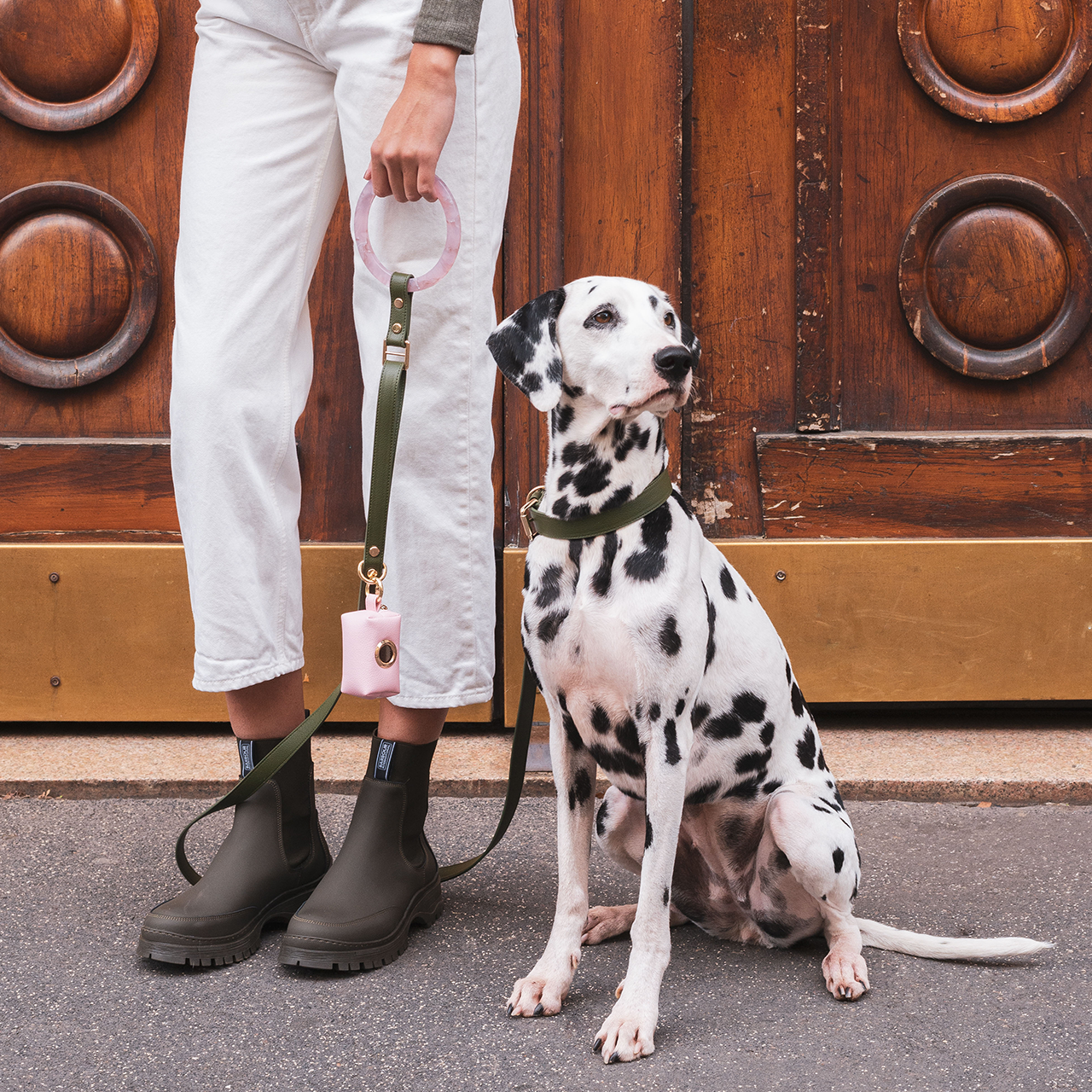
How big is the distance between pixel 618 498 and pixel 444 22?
0.81 m

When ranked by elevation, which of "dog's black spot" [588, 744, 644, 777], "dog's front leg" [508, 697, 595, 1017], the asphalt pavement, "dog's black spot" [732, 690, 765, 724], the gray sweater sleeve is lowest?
the asphalt pavement

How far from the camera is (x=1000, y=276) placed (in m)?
2.98

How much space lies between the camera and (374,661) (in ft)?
5.68

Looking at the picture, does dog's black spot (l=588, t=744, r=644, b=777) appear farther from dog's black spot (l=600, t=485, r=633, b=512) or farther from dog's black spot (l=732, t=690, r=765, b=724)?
dog's black spot (l=600, t=485, r=633, b=512)

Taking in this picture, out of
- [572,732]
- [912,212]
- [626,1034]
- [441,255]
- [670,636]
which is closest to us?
[626,1034]

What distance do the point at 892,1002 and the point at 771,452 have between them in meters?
1.65

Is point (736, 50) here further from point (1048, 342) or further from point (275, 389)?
point (275, 389)

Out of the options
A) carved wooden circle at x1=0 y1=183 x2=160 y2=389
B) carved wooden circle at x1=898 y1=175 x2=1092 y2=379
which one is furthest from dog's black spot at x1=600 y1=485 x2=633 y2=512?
carved wooden circle at x1=0 y1=183 x2=160 y2=389

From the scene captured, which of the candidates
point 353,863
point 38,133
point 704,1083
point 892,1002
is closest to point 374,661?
point 353,863

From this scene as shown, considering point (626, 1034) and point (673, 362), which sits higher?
point (673, 362)

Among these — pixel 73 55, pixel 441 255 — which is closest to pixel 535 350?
pixel 441 255

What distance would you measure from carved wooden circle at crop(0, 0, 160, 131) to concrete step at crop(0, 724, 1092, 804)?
66.3 inches

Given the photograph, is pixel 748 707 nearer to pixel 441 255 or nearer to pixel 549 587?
pixel 549 587

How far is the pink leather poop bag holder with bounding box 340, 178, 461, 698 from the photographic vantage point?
1.73 metres
